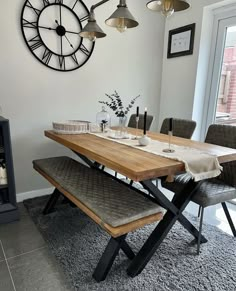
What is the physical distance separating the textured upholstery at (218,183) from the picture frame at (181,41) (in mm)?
1305

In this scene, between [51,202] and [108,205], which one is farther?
[51,202]

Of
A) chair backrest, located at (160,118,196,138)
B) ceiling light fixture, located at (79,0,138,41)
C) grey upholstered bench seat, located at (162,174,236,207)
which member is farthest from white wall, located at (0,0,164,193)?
grey upholstered bench seat, located at (162,174,236,207)

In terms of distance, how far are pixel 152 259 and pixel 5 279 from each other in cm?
101

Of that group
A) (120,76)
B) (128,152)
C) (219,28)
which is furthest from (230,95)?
(128,152)

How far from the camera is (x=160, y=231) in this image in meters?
1.64

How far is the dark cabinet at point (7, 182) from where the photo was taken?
6.89 feet

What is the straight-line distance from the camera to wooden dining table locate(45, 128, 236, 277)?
1312 millimetres

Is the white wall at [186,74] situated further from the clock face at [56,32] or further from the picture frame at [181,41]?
the clock face at [56,32]

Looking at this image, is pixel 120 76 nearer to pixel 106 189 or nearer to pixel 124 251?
pixel 106 189

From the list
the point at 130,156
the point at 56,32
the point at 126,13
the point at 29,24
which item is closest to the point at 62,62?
the point at 56,32

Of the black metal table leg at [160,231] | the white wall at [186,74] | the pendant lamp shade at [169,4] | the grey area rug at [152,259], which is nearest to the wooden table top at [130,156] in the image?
the black metal table leg at [160,231]

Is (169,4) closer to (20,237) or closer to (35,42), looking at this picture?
(35,42)

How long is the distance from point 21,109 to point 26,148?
1.40 feet

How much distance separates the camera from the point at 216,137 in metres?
2.15
